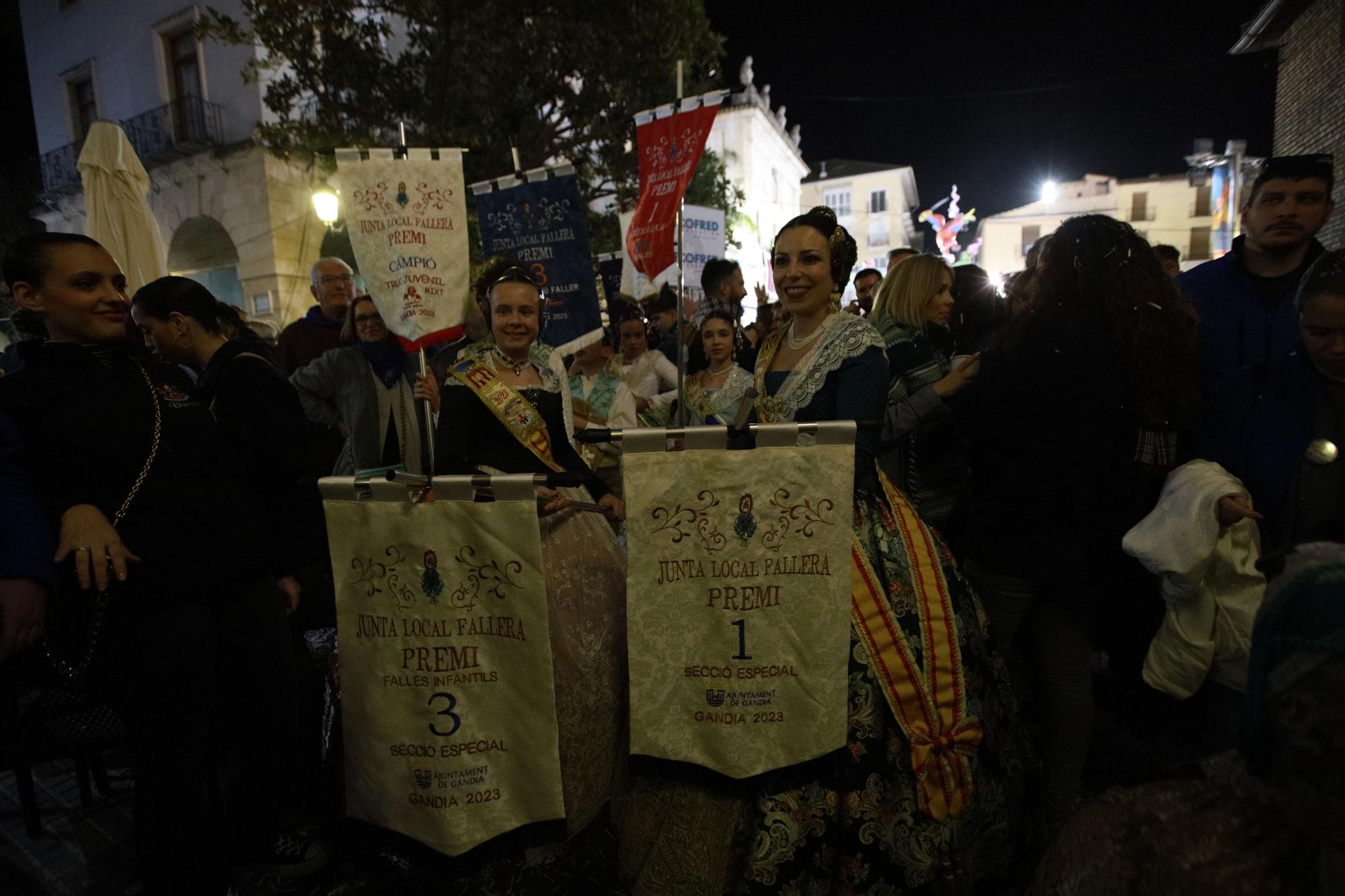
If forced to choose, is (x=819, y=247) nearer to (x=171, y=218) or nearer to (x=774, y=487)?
(x=774, y=487)

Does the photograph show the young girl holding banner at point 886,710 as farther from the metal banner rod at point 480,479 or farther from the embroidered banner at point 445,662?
the metal banner rod at point 480,479

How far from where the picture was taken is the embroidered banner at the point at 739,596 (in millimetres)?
1798

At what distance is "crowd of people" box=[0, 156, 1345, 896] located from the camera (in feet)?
6.18

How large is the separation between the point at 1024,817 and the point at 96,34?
73.2 feet

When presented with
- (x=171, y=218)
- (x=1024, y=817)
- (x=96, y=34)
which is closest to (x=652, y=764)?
(x=1024, y=817)

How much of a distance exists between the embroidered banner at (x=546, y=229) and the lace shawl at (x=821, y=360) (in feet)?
6.12

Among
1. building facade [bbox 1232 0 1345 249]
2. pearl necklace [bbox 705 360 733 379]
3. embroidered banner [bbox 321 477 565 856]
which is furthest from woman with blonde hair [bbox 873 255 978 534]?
building facade [bbox 1232 0 1345 249]

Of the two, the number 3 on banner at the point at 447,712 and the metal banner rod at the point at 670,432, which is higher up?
the metal banner rod at the point at 670,432

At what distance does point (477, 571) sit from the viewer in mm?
1868

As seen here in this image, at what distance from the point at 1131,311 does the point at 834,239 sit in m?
0.97

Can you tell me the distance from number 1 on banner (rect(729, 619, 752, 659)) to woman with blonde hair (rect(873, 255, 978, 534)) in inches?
35.7

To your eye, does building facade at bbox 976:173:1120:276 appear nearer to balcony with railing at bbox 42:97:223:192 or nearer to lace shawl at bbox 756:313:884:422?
balcony with railing at bbox 42:97:223:192

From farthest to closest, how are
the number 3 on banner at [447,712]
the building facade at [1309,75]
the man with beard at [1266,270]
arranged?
the building facade at [1309,75] < the man with beard at [1266,270] < the number 3 on banner at [447,712]

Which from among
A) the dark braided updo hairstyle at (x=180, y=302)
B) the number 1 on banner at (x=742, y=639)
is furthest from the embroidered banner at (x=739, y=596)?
the dark braided updo hairstyle at (x=180, y=302)
